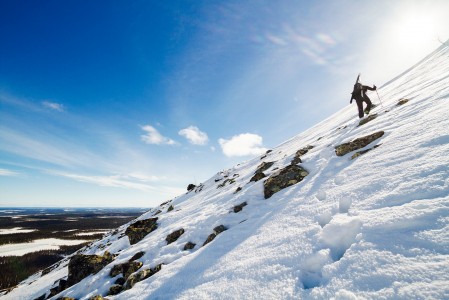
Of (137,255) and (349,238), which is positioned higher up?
(349,238)

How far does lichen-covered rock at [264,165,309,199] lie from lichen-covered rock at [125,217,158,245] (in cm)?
775

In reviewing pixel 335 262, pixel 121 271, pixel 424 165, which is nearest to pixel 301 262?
pixel 335 262

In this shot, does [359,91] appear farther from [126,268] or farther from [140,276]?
[126,268]

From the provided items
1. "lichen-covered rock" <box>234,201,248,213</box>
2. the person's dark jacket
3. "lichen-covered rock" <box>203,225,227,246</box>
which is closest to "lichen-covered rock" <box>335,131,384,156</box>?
"lichen-covered rock" <box>234,201,248,213</box>

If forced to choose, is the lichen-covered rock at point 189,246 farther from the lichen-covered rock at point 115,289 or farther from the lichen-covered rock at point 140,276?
the lichen-covered rock at point 115,289

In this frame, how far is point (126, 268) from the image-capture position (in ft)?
28.2

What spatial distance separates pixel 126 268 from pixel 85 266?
3.68 meters

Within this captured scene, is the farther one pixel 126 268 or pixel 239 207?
pixel 239 207

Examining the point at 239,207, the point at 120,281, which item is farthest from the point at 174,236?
the point at 239,207

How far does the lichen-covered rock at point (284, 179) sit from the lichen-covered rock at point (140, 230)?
25.4ft

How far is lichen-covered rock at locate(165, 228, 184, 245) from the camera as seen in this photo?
9612 mm

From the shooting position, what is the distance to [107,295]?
7.43 meters

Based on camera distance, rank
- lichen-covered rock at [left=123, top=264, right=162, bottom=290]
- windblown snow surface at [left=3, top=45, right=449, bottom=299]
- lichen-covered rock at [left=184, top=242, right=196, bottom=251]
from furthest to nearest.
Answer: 1. lichen-covered rock at [left=184, top=242, right=196, bottom=251]
2. lichen-covered rock at [left=123, top=264, right=162, bottom=290]
3. windblown snow surface at [left=3, top=45, right=449, bottom=299]

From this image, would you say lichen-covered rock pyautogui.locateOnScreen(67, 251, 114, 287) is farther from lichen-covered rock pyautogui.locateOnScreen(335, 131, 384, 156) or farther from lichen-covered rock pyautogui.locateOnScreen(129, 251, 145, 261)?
lichen-covered rock pyautogui.locateOnScreen(335, 131, 384, 156)
